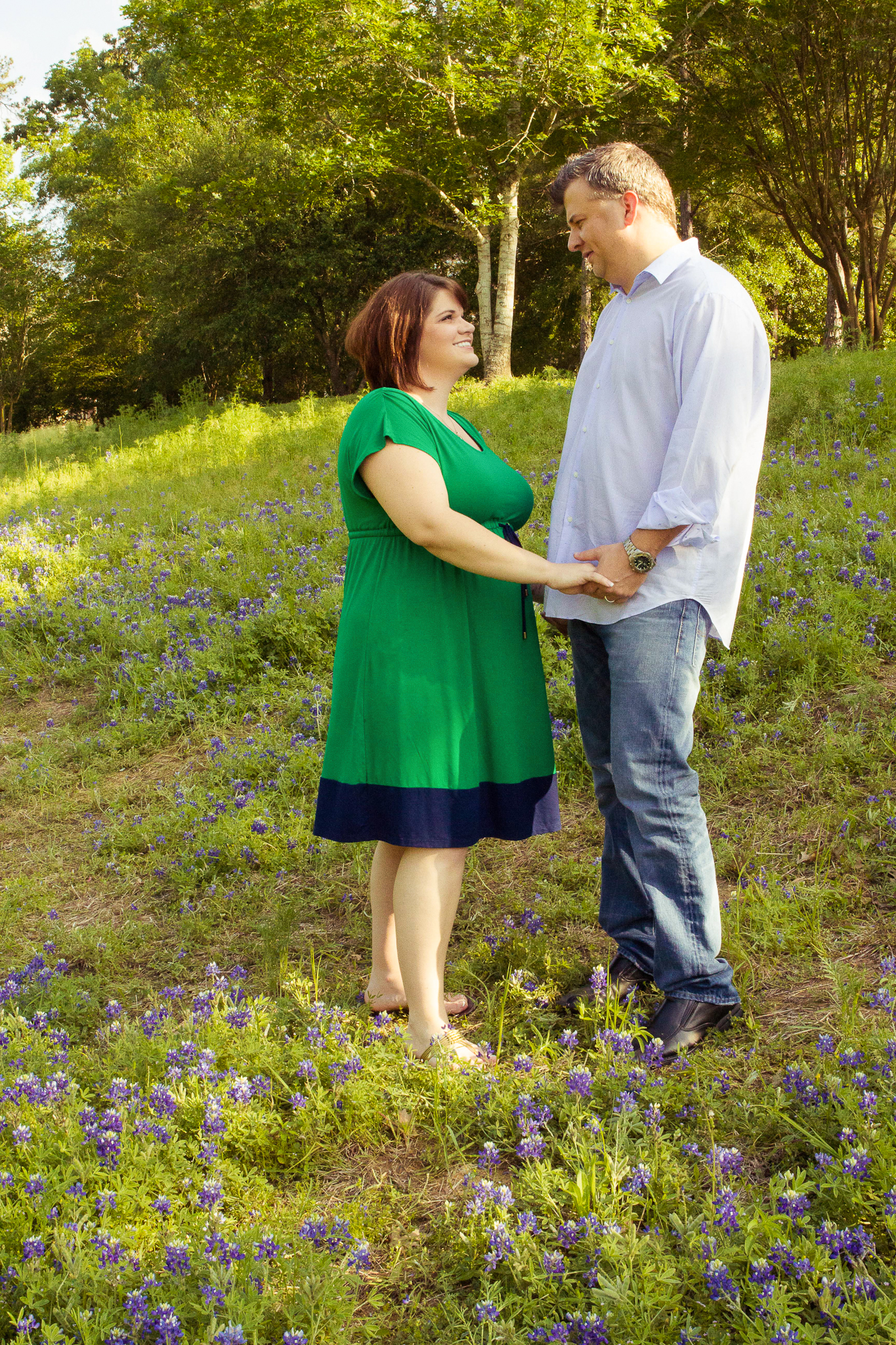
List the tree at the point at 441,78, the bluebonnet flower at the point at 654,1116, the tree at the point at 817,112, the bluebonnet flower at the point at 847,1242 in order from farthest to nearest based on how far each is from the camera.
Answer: the tree at the point at 441,78, the tree at the point at 817,112, the bluebonnet flower at the point at 654,1116, the bluebonnet flower at the point at 847,1242

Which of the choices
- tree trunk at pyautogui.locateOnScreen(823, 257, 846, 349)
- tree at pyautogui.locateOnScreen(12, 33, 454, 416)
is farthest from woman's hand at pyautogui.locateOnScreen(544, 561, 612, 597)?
tree at pyautogui.locateOnScreen(12, 33, 454, 416)

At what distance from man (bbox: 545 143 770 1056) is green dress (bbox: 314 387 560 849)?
23 centimetres

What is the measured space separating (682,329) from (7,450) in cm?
1602

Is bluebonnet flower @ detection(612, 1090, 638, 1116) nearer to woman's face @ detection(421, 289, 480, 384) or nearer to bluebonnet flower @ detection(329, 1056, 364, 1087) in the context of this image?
bluebonnet flower @ detection(329, 1056, 364, 1087)

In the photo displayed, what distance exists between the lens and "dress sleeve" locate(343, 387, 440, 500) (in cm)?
243

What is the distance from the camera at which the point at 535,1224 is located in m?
2.01

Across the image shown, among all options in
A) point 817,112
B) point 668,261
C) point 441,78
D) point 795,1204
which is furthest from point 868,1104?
point 441,78

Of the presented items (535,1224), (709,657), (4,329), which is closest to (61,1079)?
(535,1224)

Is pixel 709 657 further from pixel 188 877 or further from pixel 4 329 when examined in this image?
pixel 4 329

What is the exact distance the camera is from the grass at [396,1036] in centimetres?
190

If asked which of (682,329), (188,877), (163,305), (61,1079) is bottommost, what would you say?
(188,877)

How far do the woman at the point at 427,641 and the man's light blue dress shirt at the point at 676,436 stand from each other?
0.19 m

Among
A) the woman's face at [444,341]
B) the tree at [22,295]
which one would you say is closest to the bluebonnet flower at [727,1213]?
the woman's face at [444,341]

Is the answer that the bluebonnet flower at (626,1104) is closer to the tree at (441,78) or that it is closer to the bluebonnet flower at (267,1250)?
the bluebonnet flower at (267,1250)
